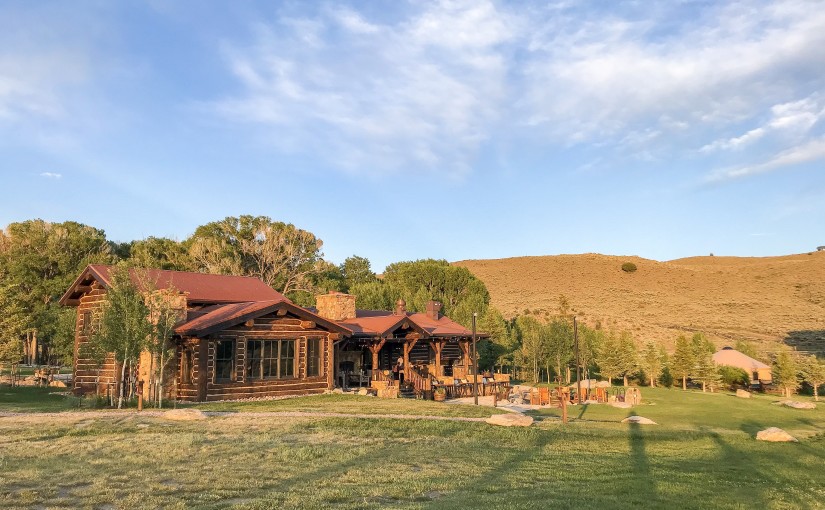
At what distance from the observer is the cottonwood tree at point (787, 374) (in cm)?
3142

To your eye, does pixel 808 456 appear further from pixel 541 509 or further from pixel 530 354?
pixel 530 354

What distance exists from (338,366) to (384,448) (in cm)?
1676

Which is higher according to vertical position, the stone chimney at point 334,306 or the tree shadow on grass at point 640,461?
the stone chimney at point 334,306

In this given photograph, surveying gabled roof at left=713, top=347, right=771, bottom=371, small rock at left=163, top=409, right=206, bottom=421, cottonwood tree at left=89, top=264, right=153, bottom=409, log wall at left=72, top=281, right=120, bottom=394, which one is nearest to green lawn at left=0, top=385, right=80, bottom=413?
log wall at left=72, top=281, right=120, bottom=394

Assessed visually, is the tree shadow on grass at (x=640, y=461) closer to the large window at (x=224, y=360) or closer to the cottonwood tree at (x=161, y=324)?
the cottonwood tree at (x=161, y=324)

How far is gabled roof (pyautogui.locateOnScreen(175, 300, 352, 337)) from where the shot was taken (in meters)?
21.2

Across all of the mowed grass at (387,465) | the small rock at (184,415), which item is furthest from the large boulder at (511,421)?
the small rock at (184,415)

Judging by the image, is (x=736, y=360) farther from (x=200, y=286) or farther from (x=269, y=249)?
(x=269, y=249)

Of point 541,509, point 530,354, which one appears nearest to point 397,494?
point 541,509

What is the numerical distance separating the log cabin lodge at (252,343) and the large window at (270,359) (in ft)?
0.13

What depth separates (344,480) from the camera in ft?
29.2

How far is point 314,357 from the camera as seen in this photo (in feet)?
83.9

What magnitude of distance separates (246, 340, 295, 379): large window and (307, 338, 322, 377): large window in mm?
834

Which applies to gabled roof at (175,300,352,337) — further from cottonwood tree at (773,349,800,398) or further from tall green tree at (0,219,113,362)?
tall green tree at (0,219,113,362)
